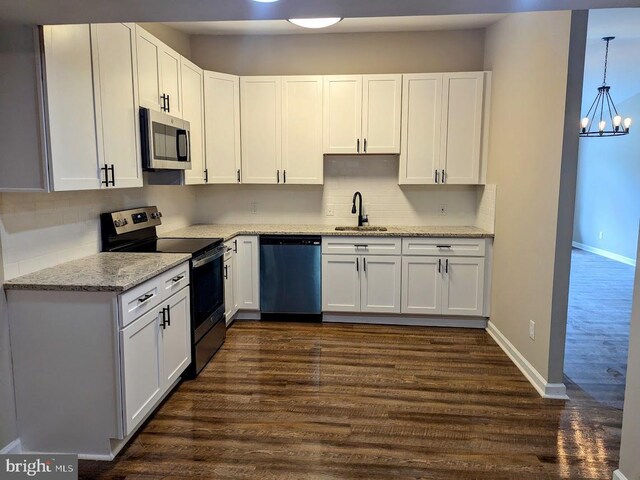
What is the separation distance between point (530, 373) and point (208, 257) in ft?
8.24

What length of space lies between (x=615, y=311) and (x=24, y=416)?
544cm

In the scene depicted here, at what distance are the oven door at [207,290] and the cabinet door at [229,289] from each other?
0.71 feet

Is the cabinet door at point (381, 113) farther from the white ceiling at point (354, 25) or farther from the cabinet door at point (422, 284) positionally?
the cabinet door at point (422, 284)

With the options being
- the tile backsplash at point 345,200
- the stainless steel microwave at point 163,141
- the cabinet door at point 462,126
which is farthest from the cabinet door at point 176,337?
the cabinet door at point 462,126

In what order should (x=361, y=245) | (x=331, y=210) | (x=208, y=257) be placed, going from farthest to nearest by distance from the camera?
(x=331, y=210) → (x=361, y=245) → (x=208, y=257)

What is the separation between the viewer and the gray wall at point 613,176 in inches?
255

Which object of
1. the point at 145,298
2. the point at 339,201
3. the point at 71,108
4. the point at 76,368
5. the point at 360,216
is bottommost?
the point at 76,368

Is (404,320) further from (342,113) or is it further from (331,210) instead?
(342,113)

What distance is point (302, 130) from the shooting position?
14.6 ft

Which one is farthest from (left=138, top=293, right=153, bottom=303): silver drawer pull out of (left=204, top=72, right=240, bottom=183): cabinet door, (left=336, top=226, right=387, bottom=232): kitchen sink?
(left=336, top=226, right=387, bottom=232): kitchen sink

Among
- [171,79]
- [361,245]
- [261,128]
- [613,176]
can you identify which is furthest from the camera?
[613,176]

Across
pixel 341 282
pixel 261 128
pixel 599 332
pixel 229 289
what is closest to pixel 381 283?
pixel 341 282

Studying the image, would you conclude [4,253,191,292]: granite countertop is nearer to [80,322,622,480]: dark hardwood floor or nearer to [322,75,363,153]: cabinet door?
[80,322,622,480]: dark hardwood floor

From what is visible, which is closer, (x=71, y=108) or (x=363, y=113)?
(x=71, y=108)
